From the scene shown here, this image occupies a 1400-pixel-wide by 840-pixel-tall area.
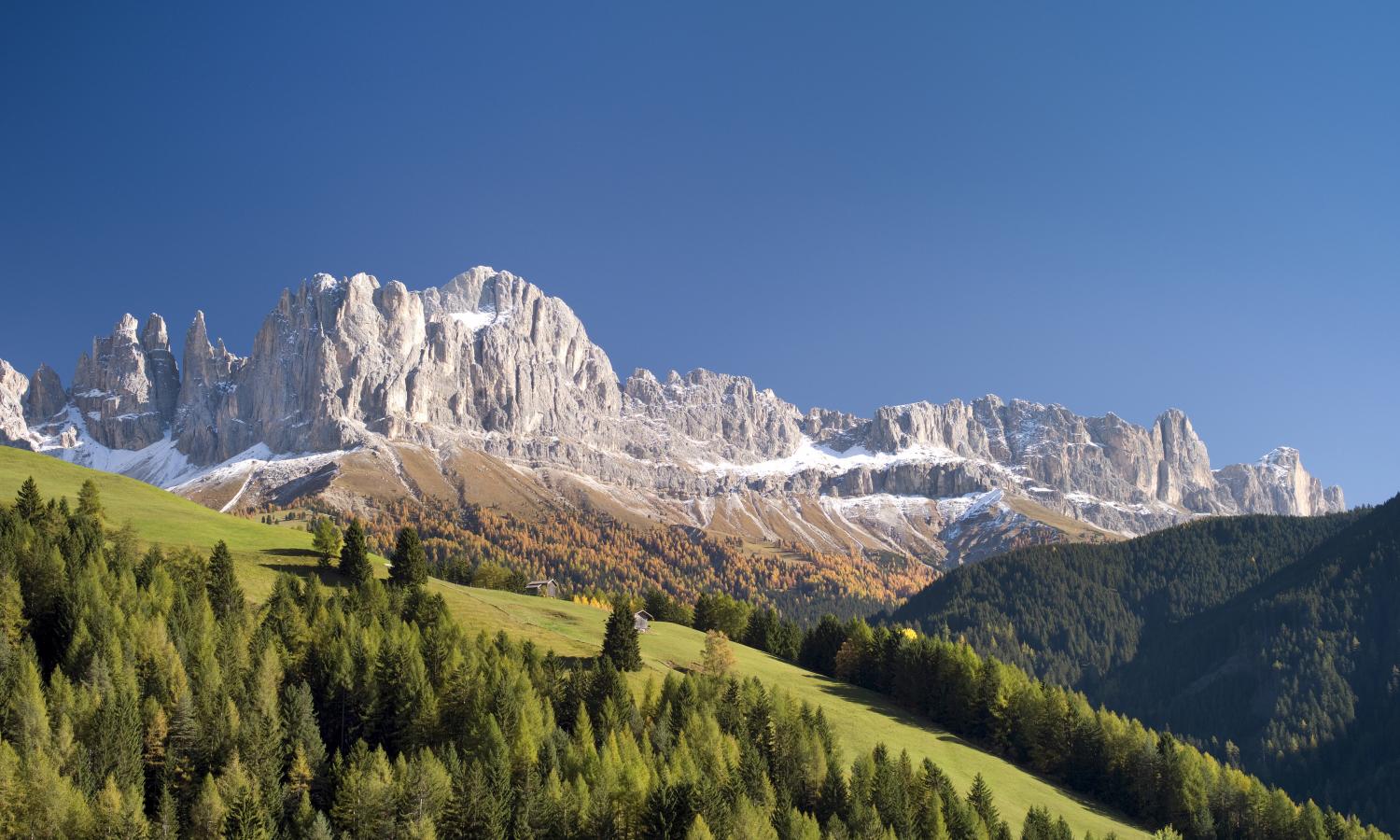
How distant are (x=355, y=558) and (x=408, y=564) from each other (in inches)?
258

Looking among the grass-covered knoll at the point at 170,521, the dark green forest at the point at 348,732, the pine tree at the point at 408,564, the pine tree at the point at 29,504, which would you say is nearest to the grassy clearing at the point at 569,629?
the grass-covered knoll at the point at 170,521

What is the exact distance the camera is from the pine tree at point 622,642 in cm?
9338

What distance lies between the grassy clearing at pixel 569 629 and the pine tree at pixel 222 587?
5.23m

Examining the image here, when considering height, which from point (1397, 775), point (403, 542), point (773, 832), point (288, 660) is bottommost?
point (1397, 775)

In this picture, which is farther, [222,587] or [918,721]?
[918,721]

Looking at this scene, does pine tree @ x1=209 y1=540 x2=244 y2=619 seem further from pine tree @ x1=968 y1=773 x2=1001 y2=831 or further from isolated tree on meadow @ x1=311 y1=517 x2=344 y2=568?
pine tree @ x1=968 y1=773 x2=1001 y2=831

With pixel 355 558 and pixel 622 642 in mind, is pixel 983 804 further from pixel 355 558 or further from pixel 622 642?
pixel 355 558

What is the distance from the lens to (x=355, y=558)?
105m

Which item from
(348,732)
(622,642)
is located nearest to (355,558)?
(622,642)

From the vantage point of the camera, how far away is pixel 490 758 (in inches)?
2518

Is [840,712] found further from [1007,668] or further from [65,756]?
[65,756]

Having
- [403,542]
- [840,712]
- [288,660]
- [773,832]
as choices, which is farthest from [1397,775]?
[288,660]

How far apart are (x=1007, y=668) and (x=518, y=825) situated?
7375 centimetres

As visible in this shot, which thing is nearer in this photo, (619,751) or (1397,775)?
(619,751)
